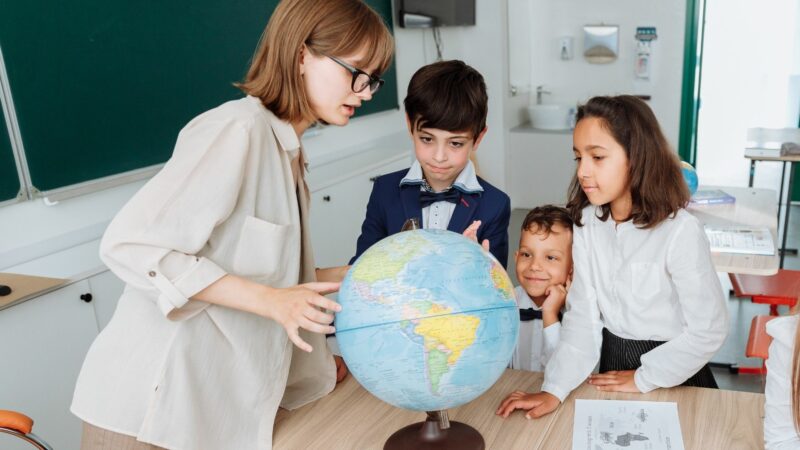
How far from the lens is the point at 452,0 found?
5691mm

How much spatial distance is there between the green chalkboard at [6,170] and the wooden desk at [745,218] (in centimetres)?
268

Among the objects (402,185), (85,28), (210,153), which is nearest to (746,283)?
(402,185)

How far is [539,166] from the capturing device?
Answer: 6.64 m

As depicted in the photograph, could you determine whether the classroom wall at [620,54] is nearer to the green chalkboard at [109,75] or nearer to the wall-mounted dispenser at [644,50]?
the wall-mounted dispenser at [644,50]

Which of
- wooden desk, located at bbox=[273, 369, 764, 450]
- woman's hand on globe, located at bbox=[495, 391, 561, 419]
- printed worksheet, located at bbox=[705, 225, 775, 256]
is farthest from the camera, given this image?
printed worksheet, located at bbox=[705, 225, 775, 256]

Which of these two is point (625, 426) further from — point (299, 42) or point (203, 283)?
point (299, 42)

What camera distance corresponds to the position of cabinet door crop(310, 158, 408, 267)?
4059mm

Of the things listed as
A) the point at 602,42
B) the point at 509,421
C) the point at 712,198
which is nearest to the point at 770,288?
the point at 712,198

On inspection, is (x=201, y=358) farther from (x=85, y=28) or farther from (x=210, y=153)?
(x=85, y=28)

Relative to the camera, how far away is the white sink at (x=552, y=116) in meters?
6.55

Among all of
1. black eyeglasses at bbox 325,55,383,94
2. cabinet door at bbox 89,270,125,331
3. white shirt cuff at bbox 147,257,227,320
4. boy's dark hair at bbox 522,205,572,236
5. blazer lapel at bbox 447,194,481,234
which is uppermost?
black eyeglasses at bbox 325,55,383,94

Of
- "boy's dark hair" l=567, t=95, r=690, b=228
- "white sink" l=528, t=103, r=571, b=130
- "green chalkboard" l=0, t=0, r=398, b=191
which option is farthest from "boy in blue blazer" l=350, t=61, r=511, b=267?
"white sink" l=528, t=103, r=571, b=130

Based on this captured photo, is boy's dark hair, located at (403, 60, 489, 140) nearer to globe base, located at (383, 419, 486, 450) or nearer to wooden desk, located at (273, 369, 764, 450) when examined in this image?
wooden desk, located at (273, 369, 764, 450)

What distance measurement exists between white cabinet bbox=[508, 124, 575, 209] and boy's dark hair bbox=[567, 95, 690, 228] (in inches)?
185
